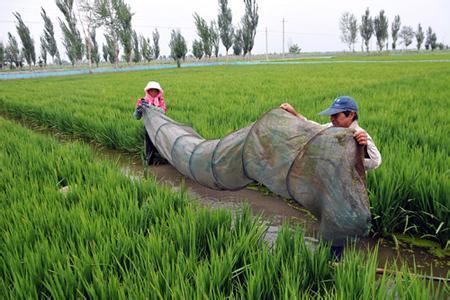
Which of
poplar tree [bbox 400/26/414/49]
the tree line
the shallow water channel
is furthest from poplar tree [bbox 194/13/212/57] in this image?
poplar tree [bbox 400/26/414/49]

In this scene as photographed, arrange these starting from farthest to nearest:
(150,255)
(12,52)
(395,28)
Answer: (395,28)
(12,52)
(150,255)

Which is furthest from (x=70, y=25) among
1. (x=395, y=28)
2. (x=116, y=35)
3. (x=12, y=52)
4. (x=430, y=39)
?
(x=430, y=39)

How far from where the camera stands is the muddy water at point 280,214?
200 cm

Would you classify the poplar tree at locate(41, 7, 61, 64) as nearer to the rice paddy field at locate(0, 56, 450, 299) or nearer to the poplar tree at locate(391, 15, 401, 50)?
the rice paddy field at locate(0, 56, 450, 299)

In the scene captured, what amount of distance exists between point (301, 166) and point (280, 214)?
0.95 meters

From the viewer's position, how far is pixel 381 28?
50.1 meters

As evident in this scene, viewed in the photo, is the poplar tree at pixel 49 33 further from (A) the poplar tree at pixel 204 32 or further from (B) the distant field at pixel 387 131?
(B) the distant field at pixel 387 131

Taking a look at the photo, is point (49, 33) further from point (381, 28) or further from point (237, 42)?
point (381, 28)

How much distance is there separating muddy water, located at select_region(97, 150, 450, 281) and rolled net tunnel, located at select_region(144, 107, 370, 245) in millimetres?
157

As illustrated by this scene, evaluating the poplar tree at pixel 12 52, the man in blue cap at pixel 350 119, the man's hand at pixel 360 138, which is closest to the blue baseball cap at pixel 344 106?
the man in blue cap at pixel 350 119

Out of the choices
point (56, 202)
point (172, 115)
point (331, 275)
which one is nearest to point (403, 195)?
point (331, 275)

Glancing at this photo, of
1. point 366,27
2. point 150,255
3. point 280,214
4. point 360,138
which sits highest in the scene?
point 366,27

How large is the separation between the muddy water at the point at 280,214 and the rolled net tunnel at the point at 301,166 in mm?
157

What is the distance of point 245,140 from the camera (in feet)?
7.13
